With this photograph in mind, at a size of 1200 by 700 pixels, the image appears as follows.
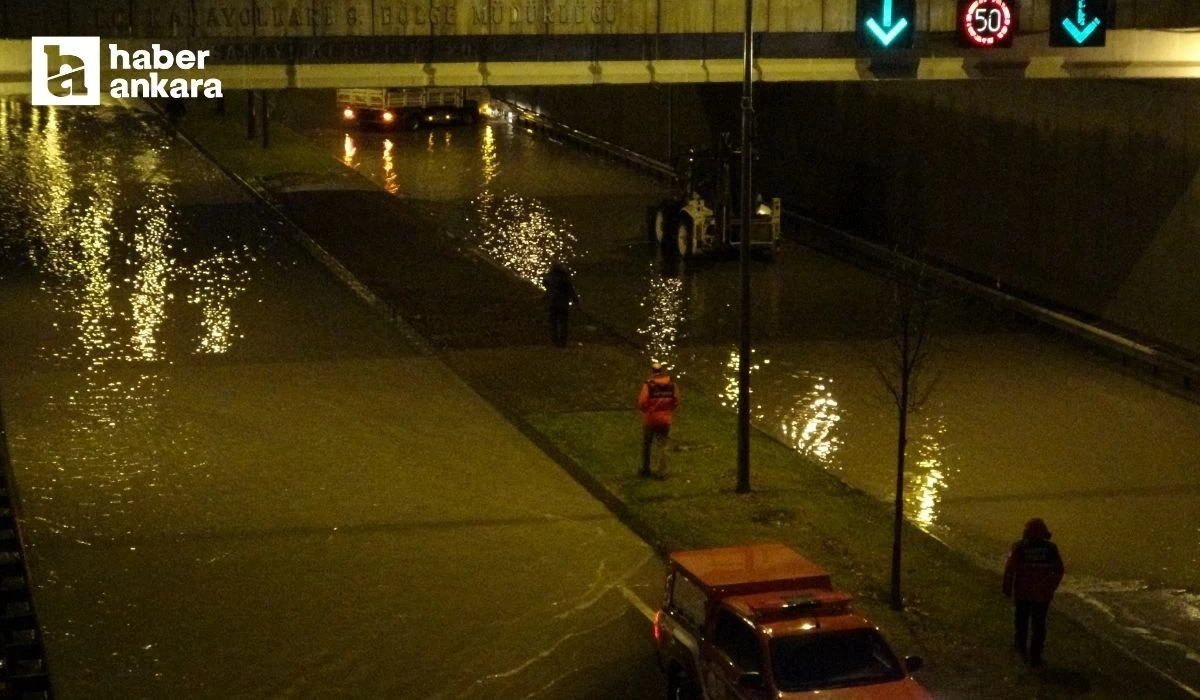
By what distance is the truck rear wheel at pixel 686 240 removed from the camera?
3162 cm

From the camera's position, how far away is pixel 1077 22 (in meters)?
21.1

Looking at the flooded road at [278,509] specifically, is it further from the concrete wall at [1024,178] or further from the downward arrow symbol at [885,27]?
the concrete wall at [1024,178]

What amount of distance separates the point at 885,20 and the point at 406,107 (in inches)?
→ 1131

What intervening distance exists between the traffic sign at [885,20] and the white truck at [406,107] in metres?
27.6

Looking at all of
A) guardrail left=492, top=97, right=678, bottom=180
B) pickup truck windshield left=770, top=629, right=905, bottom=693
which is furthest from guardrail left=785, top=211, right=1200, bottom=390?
pickup truck windshield left=770, top=629, right=905, bottom=693

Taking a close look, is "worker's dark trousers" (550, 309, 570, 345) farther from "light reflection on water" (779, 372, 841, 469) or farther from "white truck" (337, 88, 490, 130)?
"white truck" (337, 88, 490, 130)

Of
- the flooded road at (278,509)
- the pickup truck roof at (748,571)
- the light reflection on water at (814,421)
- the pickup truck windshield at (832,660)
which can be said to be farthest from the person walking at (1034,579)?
the light reflection on water at (814,421)

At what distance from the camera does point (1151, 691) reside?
13.3 meters

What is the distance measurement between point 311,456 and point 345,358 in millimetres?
4769

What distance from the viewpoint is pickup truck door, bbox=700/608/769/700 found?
11727 millimetres

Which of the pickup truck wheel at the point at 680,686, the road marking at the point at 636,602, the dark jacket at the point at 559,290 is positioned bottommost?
the road marking at the point at 636,602

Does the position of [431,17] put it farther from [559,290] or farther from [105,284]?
[105,284]

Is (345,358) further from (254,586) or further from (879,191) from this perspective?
(879,191)

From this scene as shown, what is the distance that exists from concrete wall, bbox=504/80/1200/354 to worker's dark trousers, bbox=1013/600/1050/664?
12.4 metres
